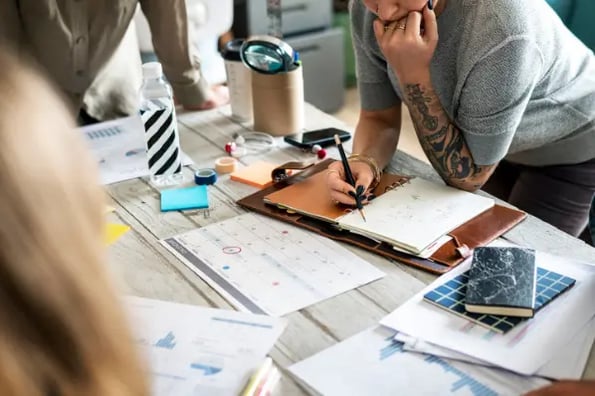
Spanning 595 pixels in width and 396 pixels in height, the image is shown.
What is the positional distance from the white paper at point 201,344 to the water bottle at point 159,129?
0.43 meters

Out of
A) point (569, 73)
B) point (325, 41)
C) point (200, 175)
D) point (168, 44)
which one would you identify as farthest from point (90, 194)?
point (325, 41)

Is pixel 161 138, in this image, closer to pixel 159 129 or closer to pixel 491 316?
pixel 159 129

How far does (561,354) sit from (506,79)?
19.7 inches

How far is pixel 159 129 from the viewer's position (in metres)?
1.38

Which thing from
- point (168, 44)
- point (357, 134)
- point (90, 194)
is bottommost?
point (357, 134)

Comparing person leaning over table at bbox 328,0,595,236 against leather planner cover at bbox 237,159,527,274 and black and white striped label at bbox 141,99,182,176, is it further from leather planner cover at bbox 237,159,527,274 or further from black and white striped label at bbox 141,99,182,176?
black and white striped label at bbox 141,99,182,176

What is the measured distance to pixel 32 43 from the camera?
1646 millimetres

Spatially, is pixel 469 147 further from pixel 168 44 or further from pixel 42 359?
pixel 42 359

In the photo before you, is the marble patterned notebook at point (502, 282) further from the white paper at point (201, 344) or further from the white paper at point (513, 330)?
the white paper at point (201, 344)

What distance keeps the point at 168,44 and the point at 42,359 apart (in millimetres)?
1325

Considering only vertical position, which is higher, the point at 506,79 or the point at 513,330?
the point at 506,79

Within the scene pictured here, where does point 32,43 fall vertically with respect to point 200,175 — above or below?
above

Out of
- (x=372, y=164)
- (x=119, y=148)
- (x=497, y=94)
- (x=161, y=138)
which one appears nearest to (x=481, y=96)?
(x=497, y=94)

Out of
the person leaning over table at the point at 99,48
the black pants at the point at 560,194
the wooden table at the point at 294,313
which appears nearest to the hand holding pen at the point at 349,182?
the wooden table at the point at 294,313
